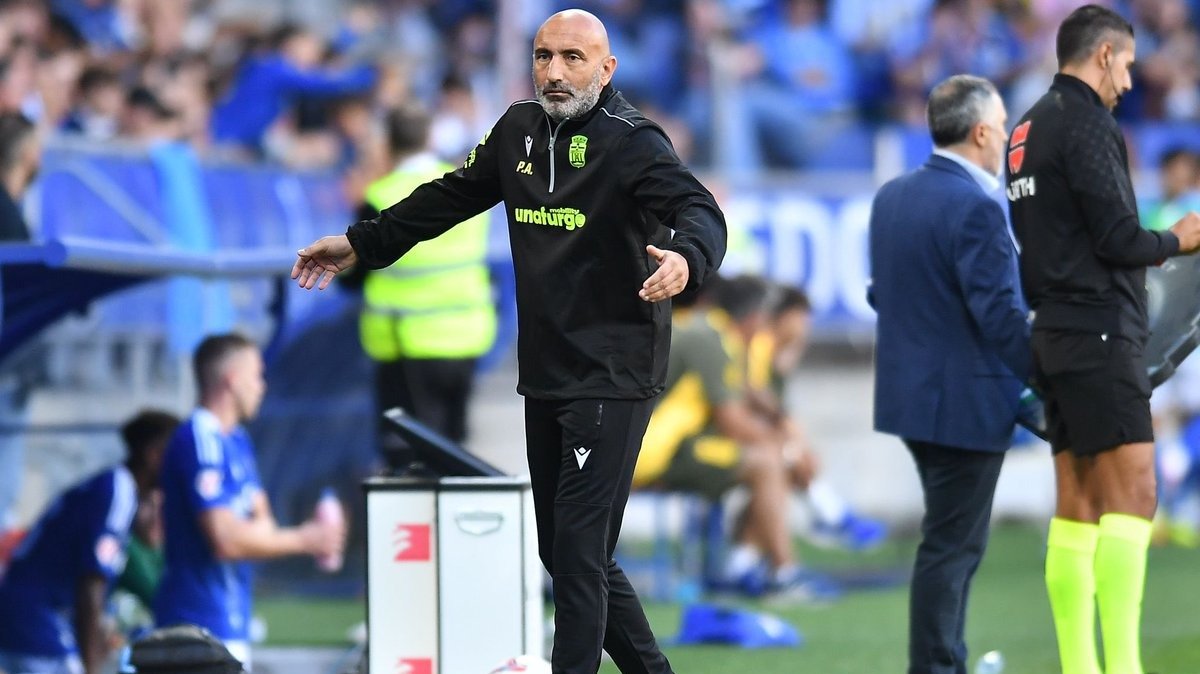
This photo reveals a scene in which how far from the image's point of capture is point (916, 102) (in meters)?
16.4

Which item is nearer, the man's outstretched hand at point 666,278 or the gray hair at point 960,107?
the man's outstretched hand at point 666,278

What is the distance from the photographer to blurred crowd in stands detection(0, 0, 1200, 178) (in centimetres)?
1309

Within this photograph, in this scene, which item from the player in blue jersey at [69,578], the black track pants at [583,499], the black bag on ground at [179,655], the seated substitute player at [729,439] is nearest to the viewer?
the black track pants at [583,499]

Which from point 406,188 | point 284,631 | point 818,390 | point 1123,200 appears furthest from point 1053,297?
point 818,390

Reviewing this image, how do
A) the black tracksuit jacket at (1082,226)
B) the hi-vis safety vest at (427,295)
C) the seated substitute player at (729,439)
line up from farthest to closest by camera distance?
the seated substitute player at (729,439) → the hi-vis safety vest at (427,295) → the black tracksuit jacket at (1082,226)

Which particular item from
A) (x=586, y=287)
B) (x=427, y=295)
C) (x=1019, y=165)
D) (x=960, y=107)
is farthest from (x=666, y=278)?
(x=427, y=295)

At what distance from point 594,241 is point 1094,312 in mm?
1734

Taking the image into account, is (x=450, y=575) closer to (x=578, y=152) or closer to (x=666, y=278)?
(x=578, y=152)

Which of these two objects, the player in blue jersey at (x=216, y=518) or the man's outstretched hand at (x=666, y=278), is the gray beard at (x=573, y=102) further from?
the player in blue jersey at (x=216, y=518)

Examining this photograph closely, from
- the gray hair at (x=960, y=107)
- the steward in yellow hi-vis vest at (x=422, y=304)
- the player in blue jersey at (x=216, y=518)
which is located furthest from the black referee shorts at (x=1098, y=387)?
the steward in yellow hi-vis vest at (x=422, y=304)

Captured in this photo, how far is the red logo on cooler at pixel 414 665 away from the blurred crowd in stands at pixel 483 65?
556cm

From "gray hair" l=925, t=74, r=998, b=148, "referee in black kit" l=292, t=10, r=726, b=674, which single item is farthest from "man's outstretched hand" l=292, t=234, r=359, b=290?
"gray hair" l=925, t=74, r=998, b=148

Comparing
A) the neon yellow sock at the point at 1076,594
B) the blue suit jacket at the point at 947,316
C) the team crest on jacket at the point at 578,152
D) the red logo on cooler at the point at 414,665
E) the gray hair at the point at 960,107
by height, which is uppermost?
the gray hair at the point at 960,107

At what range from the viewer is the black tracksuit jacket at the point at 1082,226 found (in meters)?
6.14
